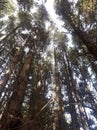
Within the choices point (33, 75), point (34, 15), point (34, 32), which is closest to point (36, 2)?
point (34, 15)

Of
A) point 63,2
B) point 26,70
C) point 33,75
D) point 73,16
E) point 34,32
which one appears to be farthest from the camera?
point 34,32

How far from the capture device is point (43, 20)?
16594 mm

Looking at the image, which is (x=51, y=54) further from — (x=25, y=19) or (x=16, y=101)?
(x=16, y=101)

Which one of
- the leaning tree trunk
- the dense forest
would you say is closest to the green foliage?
the dense forest

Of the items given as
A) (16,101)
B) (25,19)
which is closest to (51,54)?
(25,19)

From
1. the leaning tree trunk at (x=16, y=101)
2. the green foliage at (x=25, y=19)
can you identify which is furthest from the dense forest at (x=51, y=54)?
the leaning tree trunk at (x=16, y=101)

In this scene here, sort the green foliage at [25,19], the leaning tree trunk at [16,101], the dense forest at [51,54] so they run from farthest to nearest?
the green foliage at [25,19], the dense forest at [51,54], the leaning tree trunk at [16,101]

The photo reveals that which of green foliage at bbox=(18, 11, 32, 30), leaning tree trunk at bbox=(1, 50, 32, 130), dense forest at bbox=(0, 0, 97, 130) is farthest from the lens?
green foliage at bbox=(18, 11, 32, 30)

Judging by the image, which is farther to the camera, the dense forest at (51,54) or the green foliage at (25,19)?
the green foliage at (25,19)

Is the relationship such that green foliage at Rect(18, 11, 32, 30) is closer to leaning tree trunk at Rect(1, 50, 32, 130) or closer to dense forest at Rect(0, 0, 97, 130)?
dense forest at Rect(0, 0, 97, 130)

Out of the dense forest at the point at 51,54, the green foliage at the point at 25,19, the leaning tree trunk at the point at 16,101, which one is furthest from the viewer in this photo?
the green foliage at the point at 25,19

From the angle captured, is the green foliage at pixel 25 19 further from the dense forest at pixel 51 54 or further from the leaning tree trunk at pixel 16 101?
the leaning tree trunk at pixel 16 101

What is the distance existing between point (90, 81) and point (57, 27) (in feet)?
17.5

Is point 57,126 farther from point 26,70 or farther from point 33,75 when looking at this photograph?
point 33,75
